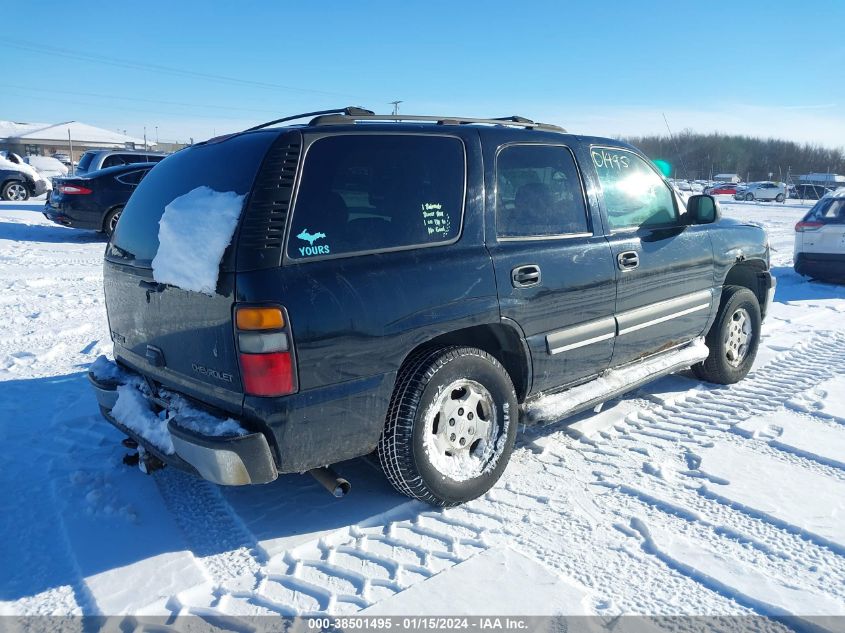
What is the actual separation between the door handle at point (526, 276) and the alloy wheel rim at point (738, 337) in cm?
245

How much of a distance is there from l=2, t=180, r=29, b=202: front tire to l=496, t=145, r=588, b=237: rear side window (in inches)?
712

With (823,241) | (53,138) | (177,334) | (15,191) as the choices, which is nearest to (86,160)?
(15,191)

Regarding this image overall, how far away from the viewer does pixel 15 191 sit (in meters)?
17.5

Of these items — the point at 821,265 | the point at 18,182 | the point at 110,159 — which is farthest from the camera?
the point at 18,182

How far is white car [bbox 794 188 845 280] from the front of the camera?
9.54 meters

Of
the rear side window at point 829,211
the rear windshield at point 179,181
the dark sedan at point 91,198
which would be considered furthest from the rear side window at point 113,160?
the rear side window at point 829,211

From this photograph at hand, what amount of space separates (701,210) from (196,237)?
138 inches

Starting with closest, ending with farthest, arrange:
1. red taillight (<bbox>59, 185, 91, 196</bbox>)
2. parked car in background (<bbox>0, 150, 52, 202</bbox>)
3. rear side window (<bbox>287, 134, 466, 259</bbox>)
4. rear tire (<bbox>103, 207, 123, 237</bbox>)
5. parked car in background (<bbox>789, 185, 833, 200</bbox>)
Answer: rear side window (<bbox>287, 134, 466, 259</bbox>) → red taillight (<bbox>59, 185, 91, 196</bbox>) → rear tire (<bbox>103, 207, 123, 237</bbox>) → parked car in background (<bbox>0, 150, 52, 202</bbox>) → parked car in background (<bbox>789, 185, 833, 200</bbox>)

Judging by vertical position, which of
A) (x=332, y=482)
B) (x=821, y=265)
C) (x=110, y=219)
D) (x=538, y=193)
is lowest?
(x=332, y=482)

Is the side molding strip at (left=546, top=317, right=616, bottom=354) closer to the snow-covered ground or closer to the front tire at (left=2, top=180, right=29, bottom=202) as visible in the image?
the snow-covered ground

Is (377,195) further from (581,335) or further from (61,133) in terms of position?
(61,133)

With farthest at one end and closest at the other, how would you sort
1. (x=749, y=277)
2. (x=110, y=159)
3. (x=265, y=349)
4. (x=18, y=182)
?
(x=18, y=182) → (x=110, y=159) → (x=749, y=277) → (x=265, y=349)

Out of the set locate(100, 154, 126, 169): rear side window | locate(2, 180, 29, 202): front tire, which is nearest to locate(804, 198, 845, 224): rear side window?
locate(100, 154, 126, 169): rear side window

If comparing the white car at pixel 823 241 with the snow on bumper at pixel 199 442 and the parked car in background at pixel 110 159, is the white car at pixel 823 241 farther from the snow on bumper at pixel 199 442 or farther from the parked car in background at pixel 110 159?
the parked car in background at pixel 110 159
